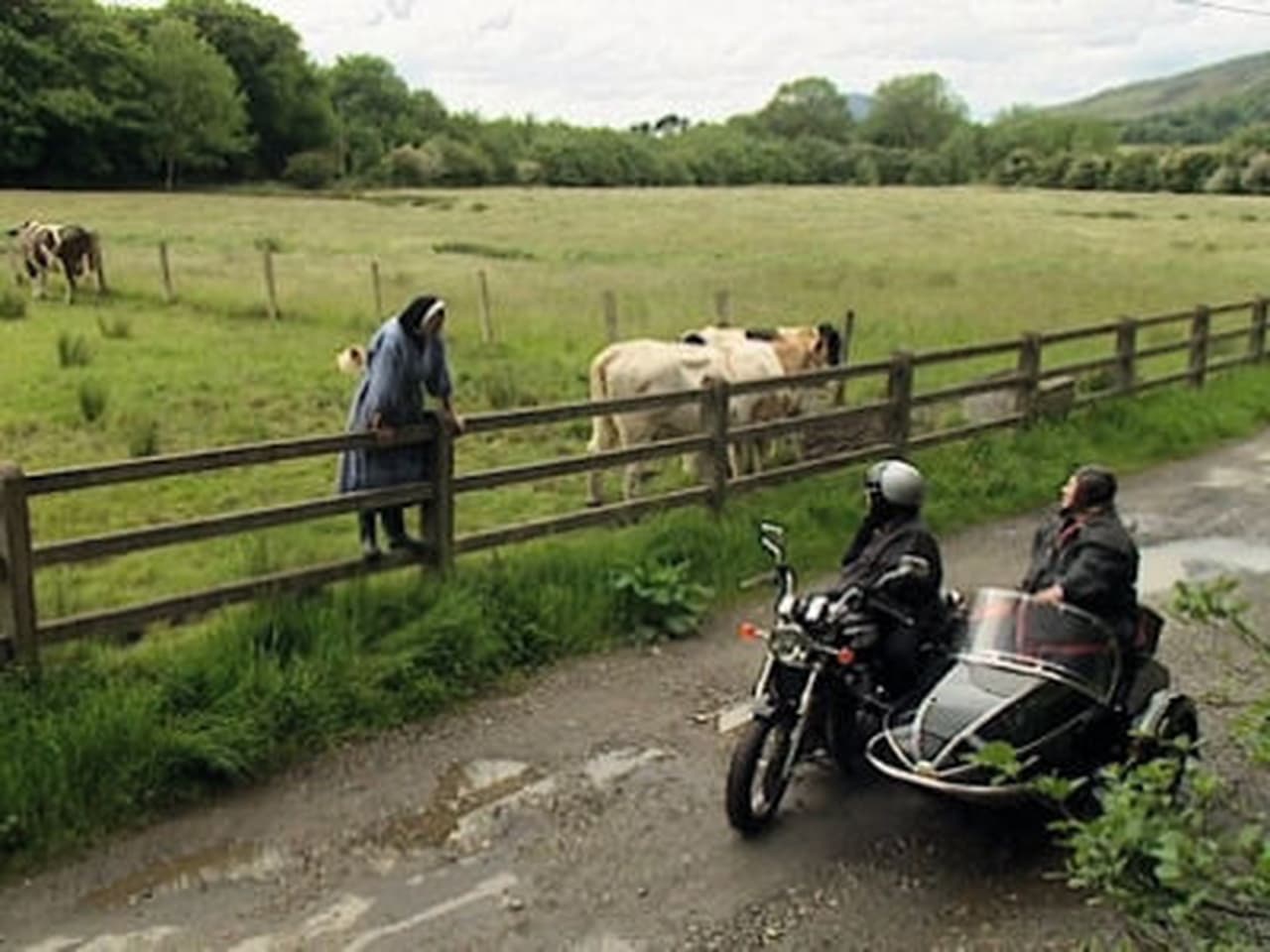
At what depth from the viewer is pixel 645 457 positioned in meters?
7.89

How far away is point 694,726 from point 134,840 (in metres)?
2.39

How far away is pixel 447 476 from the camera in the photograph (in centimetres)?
663

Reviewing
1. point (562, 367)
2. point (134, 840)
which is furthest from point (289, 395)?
point (134, 840)

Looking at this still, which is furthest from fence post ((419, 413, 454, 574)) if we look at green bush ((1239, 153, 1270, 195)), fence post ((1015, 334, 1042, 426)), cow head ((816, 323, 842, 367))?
green bush ((1239, 153, 1270, 195))

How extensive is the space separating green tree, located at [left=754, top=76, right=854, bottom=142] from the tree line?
2.20 ft

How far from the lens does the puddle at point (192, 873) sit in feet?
14.5

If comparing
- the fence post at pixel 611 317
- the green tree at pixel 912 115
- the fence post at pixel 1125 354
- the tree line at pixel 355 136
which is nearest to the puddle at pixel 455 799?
the fence post at pixel 1125 354

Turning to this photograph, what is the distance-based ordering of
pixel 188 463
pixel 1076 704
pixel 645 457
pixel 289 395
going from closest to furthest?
1. pixel 1076 704
2. pixel 188 463
3. pixel 645 457
4. pixel 289 395

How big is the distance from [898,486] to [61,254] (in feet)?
62.3

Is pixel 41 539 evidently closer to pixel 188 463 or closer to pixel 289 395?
pixel 188 463

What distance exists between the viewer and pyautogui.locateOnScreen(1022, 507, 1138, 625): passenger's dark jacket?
488cm

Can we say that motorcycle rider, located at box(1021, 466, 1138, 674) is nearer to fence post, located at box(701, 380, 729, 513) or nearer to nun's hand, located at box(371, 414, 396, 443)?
nun's hand, located at box(371, 414, 396, 443)

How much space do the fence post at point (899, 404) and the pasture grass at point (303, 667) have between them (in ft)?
4.20

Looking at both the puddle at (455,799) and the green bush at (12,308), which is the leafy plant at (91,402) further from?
the puddle at (455,799)
